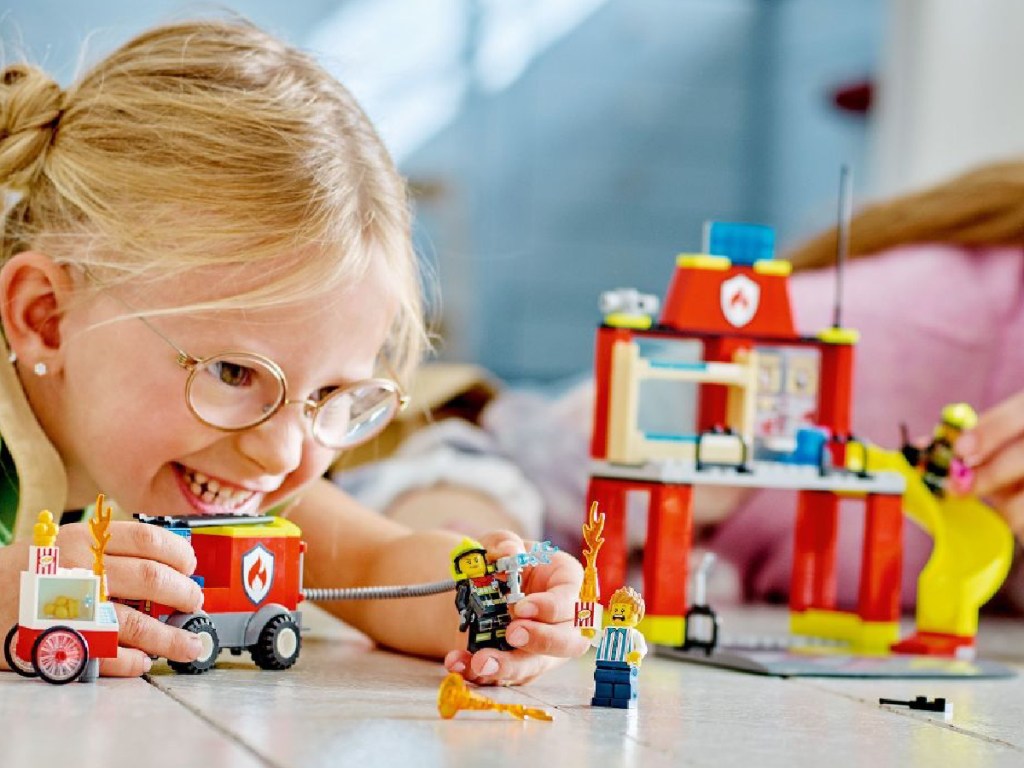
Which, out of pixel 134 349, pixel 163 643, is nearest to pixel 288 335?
pixel 134 349

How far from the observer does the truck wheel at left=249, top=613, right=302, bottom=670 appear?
996 millimetres

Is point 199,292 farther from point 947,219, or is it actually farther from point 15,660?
point 947,219

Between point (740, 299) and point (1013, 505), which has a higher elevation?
point (740, 299)

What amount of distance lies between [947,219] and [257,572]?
4.24 feet

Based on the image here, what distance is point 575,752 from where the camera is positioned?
2.44 feet

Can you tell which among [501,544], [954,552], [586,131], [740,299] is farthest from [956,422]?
[586,131]

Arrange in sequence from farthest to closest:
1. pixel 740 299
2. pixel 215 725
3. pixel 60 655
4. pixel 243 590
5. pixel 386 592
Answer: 1. pixel 740 299
2. pixel 386 592
3. pixel 243 590
4. pixel 60 655
5. pixel 215 725

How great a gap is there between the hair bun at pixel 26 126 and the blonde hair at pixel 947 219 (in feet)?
3.92

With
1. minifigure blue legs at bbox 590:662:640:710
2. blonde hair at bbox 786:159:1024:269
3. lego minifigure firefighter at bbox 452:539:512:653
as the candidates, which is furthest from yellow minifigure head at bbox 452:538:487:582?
blonde hair at bbox 786:159:1024:269

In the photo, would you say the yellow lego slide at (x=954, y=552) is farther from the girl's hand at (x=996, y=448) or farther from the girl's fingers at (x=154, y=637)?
the girl's fingers at (x=154, y=637)

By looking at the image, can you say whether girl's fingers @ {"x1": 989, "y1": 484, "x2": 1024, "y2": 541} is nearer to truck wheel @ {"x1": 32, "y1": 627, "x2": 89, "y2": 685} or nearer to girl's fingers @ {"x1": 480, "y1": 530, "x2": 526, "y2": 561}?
girl's fingers @ {"x1": 480, "y1": 530, "x2": 526, "y2": 561}

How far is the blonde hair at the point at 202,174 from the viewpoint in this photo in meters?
1.08

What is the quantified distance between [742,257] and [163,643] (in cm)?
59

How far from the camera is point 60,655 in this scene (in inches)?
34.2
